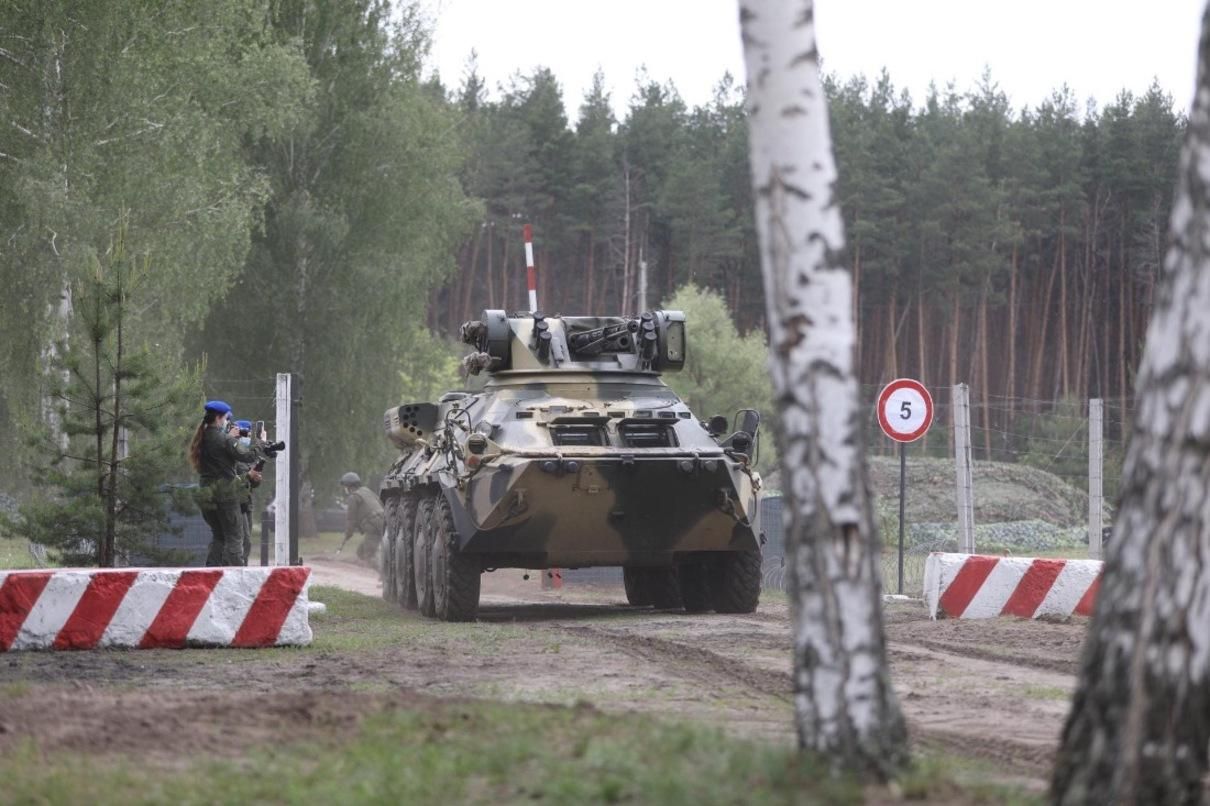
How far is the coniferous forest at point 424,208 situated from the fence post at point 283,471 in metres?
0.72

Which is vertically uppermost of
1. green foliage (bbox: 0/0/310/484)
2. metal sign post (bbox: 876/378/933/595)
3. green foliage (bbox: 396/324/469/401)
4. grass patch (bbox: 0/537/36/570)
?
green foliage (bbox: 0/0/310/484)

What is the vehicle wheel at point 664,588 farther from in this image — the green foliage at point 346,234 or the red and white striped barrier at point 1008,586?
the green foliage at point 346,234

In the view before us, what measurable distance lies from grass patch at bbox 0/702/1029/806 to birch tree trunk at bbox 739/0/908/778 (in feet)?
0.68

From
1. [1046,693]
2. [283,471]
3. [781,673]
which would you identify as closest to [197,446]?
[283,471]

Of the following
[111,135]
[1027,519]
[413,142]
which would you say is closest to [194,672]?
[111,135]

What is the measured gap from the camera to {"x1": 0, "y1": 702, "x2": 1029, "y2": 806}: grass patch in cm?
560

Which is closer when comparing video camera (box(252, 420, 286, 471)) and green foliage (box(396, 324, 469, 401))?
video camera (box(252, 420, 286, 471))

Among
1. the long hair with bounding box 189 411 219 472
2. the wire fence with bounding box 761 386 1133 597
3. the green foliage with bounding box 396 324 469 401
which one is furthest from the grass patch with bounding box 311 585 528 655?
the green foliage with bounding box 396 324 469 401

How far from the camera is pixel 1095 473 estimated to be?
17.1 metres

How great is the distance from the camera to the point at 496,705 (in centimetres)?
784

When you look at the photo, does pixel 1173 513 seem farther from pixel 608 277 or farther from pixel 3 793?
pixel 608 277

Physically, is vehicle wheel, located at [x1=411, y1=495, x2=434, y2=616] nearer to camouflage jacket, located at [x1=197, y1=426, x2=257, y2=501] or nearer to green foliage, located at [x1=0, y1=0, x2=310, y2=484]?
camouflage jacket, located at [x1=197, y1=426, x2=257, y2=501]

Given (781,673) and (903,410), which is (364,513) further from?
(781,673)

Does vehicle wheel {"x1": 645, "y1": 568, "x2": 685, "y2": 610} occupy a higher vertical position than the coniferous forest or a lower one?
lower
